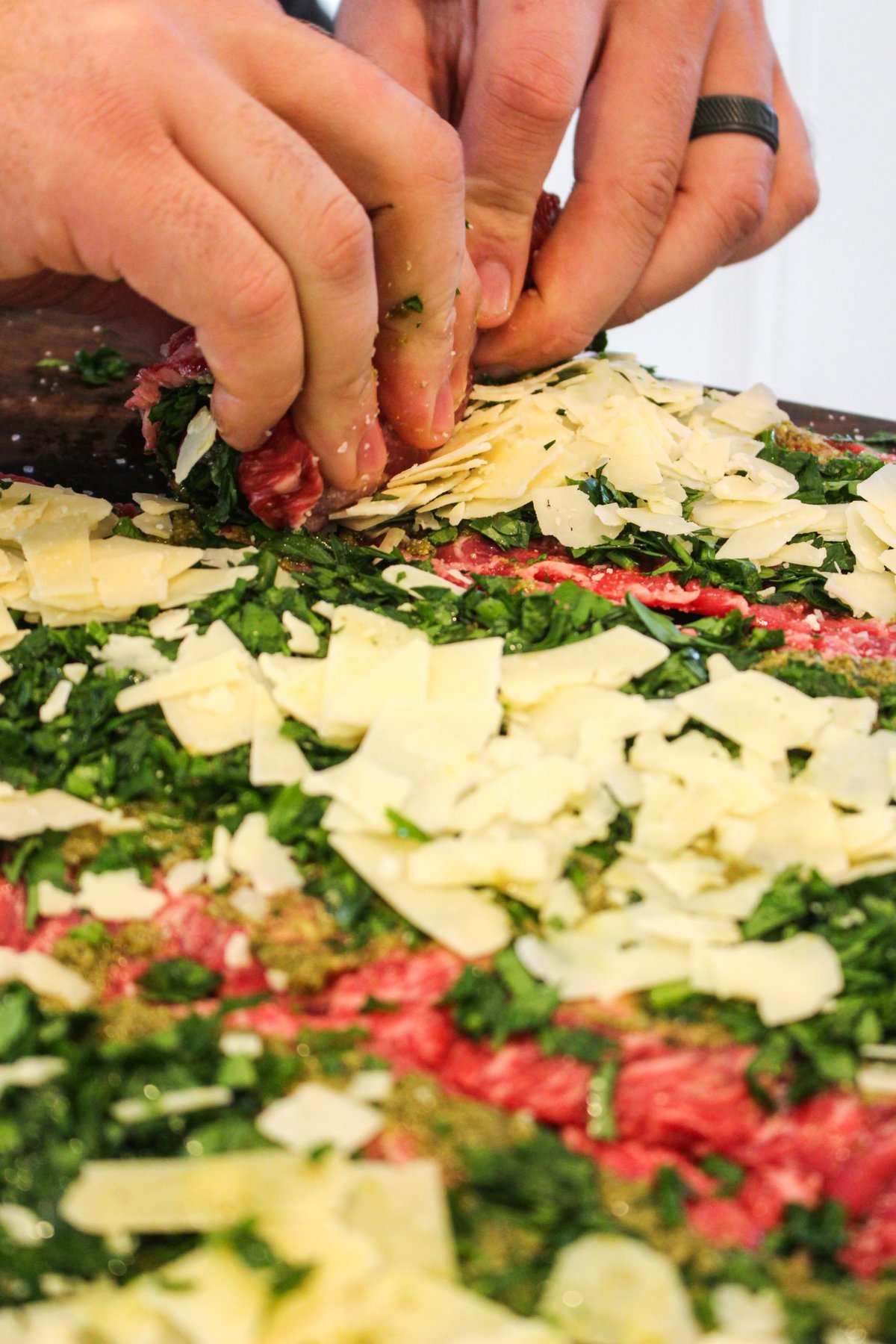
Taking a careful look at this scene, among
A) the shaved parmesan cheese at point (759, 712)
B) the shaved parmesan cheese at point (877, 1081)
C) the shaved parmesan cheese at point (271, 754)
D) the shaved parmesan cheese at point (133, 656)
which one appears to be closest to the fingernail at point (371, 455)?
the shaved parmesan cheese at point (133, 656)

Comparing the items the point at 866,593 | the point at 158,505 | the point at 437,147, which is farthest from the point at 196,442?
the point at 866,593

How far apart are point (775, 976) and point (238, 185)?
49.7 inches

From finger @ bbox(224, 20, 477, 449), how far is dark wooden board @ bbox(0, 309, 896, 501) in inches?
30.4

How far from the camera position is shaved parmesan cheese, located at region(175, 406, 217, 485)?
6.73 feet

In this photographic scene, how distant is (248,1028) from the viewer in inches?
47.9

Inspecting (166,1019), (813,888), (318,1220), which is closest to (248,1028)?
(166,1019)

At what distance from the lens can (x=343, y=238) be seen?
5.46 feet

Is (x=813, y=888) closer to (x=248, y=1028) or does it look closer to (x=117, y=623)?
(x=248, y=1028)

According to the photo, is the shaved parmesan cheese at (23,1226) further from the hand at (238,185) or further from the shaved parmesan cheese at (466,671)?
the hand at (238,185)

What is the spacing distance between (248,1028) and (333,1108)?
0.50 feet

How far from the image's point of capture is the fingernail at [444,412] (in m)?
2.13

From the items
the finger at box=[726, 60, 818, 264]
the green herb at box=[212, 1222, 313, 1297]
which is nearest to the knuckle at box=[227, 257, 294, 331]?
the green herb at box=[212, 1222, 313, 1297]

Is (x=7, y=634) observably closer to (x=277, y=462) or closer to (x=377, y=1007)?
(x=277, y=462)

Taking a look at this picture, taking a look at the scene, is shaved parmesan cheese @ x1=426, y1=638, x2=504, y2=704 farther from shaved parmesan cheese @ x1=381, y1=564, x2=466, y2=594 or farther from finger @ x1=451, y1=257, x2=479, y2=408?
finger @ x1=451, y1=257, x2=479, y2=408
